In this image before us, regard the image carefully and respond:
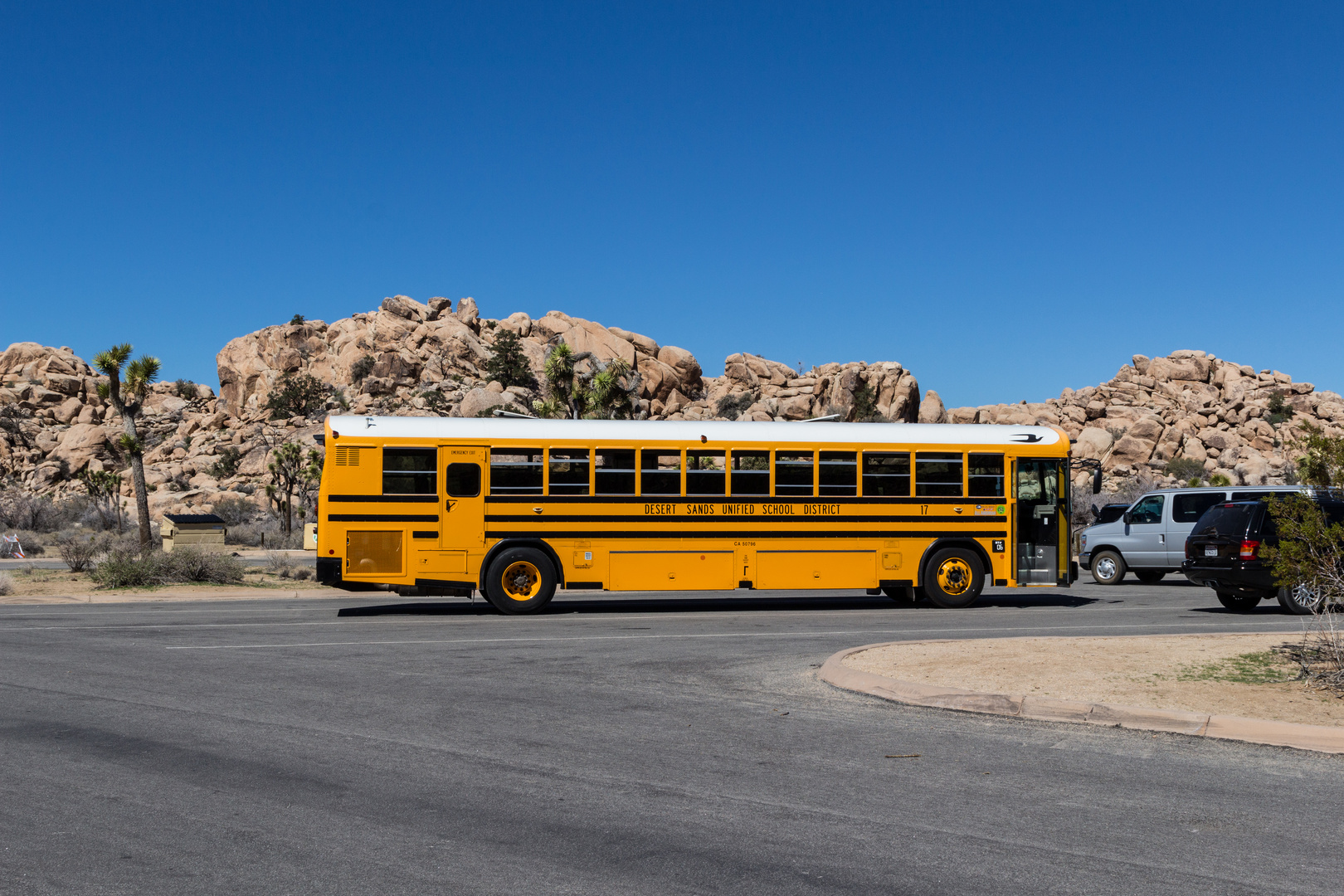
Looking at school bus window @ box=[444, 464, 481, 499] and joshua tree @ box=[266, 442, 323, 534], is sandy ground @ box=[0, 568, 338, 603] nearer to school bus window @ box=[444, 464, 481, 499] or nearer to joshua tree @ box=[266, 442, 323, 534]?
school bus window @ box=[444, 464, 481, 499]

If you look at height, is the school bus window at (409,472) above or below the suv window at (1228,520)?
above

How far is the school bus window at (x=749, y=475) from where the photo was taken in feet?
62.4

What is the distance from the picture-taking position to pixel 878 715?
30.9ft

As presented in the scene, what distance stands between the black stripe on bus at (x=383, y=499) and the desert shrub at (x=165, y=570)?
9.27 m

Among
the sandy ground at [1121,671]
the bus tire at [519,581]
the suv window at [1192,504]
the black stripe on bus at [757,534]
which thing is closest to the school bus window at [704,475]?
the black stripe on bus at [757,534]

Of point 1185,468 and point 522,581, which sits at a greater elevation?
point 1185,468

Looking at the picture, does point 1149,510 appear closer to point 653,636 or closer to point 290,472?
point 653,636

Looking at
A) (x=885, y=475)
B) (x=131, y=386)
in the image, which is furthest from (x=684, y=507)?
(x=131, y=386)

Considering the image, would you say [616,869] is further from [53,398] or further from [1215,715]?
[53,398]

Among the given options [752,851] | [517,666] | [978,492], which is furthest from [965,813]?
[978,492]

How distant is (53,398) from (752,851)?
108237 mm

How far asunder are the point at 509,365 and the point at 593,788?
89651 millimetres

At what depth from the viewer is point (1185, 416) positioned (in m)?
86.8

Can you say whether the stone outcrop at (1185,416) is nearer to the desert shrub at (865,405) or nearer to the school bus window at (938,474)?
the desert shrub at (865,405)
